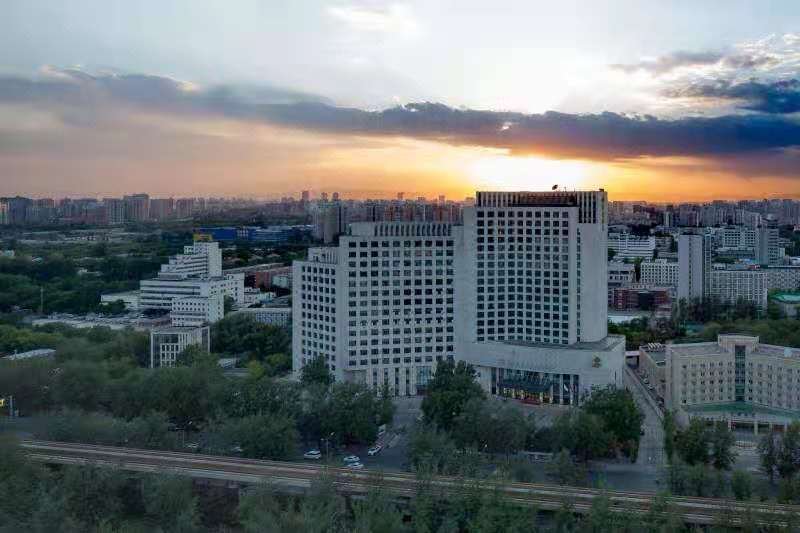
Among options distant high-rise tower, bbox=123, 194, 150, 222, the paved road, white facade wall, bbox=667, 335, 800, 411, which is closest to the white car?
the paved road

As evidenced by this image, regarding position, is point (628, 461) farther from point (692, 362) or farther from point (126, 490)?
point (126, 490)

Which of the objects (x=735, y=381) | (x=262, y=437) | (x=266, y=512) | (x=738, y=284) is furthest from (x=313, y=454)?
(x=738, y=284)

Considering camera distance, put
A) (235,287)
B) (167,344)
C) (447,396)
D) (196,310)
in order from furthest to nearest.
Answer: (235,287)
(196,310)
(167,344)
(447,396)

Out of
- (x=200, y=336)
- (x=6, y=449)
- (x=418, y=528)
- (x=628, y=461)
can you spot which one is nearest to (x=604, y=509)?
(x=418, y=528)

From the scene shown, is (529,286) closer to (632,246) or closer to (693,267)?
(693,267)

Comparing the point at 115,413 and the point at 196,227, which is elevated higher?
the point at 196,227

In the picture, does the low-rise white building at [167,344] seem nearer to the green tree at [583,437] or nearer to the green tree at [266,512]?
the green tree at [583,437]
